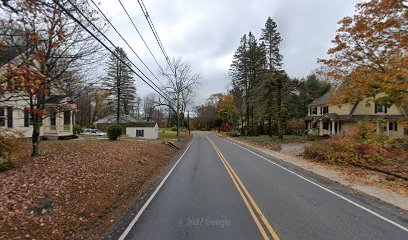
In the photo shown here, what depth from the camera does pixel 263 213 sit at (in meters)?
6.60

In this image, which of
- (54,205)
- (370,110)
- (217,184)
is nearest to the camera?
(54,205)

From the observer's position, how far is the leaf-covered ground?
5.72 meters

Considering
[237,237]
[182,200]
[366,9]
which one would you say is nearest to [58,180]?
[182,200]

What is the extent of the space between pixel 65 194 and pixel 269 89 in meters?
32.1

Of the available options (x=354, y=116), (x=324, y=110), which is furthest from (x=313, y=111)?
(x=354, y=116)

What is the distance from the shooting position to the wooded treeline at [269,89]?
35875 millimetres

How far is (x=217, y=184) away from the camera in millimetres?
10008

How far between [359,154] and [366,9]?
8.54m

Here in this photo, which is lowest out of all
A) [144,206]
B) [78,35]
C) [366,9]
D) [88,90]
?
[144,206]

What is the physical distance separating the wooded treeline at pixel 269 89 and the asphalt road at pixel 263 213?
87.9 ft

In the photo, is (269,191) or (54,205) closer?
(54,205)

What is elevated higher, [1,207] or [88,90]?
[88,90]

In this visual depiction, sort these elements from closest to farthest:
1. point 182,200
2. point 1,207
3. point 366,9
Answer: point 1,207 → point 182,200 → point 366,9

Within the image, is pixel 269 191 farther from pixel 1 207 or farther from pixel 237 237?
pixel 1 207
